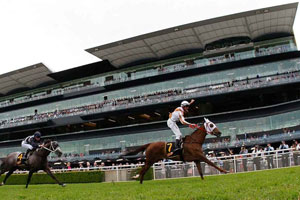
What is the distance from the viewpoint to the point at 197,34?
4278cm

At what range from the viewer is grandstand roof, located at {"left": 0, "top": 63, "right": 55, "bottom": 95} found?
5391cm

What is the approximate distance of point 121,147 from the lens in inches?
1768

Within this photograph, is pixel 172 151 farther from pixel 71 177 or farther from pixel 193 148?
pixel 71 177

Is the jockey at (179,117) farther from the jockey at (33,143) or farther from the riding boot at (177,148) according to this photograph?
the jockey at (33,143)

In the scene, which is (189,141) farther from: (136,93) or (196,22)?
(136,93)

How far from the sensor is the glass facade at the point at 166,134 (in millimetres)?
36125

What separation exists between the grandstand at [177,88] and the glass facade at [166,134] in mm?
111

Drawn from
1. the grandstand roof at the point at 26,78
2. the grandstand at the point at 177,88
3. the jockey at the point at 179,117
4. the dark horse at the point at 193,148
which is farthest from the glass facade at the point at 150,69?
the dark horse at the point at 193,148

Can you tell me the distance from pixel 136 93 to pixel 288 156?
31230 millimetres

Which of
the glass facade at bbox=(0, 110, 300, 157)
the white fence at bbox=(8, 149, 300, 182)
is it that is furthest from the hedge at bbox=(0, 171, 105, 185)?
the glass facade at bbox=(0, 110, 300, 157)

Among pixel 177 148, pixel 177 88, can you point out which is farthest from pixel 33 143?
pixel 177 88

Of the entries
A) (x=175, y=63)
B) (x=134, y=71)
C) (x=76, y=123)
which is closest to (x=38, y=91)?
(x=76, y=123)

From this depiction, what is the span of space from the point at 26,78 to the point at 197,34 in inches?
1167

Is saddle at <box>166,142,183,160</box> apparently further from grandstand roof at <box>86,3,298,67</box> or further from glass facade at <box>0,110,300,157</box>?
grandstand roof at <box>86,3,298,67</box>
